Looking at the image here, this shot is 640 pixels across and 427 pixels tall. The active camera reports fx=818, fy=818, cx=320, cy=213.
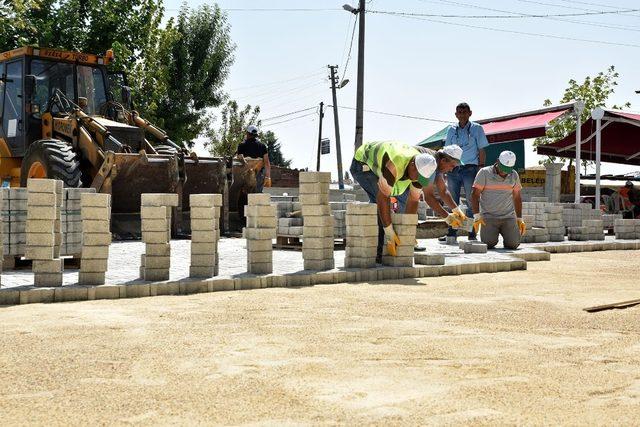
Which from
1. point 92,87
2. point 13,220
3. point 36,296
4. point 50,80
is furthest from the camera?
point 92,87

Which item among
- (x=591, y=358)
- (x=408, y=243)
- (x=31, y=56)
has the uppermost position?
(x=31, y=56)

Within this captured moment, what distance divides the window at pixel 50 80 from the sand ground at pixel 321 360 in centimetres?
750

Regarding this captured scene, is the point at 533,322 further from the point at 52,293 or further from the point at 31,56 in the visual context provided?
the point at 31,56

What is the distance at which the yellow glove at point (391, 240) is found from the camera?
8898 mm

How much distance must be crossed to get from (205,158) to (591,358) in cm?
979

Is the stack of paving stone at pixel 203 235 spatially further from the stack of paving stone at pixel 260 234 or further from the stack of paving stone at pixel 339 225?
the stack of paving stone at pixel 339 225

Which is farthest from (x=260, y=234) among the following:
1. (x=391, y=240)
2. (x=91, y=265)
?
(x=91, y=265)

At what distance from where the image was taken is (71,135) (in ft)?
41.3

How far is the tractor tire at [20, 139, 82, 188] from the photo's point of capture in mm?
11719

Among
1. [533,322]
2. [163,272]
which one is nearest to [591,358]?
[533,322]

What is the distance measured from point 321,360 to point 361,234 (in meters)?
4.39

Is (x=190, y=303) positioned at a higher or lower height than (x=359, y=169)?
lower

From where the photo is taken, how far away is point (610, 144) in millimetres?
22781

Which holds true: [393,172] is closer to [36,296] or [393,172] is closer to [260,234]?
[260,234]
